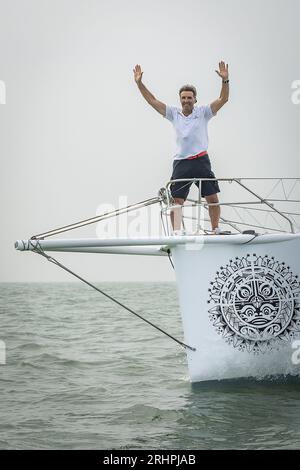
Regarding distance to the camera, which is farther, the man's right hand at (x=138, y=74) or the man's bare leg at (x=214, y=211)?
the man's bare leg at (x=214, y=211)

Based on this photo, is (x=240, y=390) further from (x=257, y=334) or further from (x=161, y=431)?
(x=161, y=431)

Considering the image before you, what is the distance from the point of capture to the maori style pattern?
27.4ft

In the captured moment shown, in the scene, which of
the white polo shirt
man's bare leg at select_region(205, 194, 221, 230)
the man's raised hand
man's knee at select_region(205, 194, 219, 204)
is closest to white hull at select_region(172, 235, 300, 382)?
man's bare leg at select_region(205, 194, 221, 230)

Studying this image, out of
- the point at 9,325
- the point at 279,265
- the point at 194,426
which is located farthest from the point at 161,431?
the point at 9,325

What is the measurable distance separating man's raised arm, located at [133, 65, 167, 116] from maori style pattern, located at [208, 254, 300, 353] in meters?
1.77

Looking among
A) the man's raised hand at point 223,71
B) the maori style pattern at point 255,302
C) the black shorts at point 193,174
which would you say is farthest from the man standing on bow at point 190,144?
the maori style pattern at point 255,302

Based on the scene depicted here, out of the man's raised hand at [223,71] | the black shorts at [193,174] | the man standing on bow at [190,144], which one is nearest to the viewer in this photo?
the man's raised hand at [223,71]

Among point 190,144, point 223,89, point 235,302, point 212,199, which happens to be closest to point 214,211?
point 212,199

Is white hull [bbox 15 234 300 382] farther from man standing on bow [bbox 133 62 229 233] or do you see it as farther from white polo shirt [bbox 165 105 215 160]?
white polo shirt [bbox 165 105 215 160]

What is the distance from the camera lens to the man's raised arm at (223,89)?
8.07 m

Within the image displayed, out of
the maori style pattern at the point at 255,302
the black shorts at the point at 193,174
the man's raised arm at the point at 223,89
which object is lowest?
the maori style pattern at the point at 255,302

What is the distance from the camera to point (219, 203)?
8508 mm

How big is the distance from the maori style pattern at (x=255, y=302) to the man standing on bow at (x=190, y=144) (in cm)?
54

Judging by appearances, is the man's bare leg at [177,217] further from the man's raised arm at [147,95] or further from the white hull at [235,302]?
the man's raised arm at [147,95]
